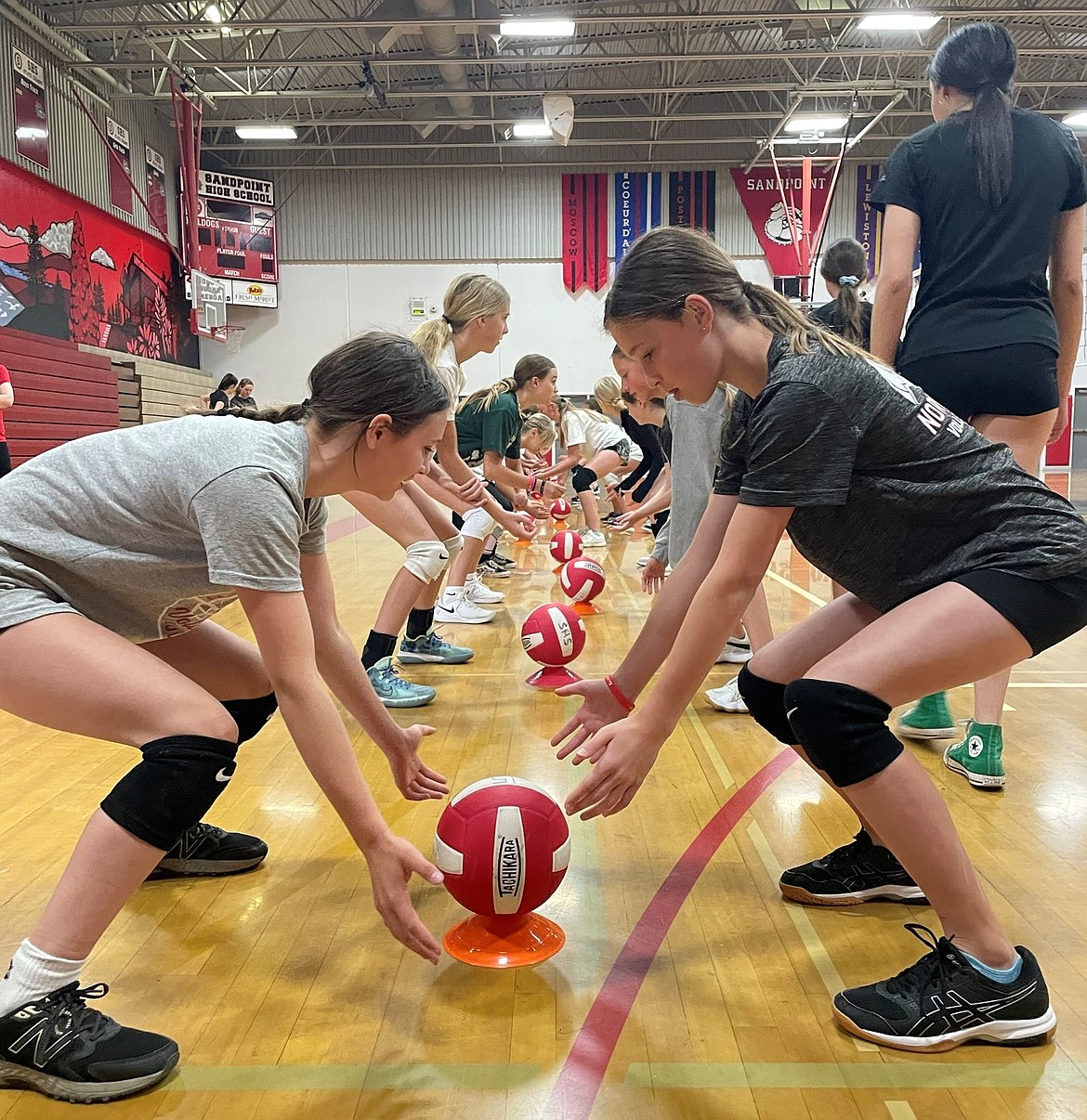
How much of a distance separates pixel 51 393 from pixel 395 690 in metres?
11.6

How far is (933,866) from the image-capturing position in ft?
5.75

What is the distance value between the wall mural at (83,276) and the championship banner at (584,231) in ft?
25.0

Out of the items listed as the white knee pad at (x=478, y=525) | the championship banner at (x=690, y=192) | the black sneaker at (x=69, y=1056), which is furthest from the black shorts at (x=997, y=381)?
the championship banner at (x=690, y=192)

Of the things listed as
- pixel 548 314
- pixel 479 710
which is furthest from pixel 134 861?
pixel 548 314

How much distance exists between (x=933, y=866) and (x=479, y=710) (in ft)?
8.23

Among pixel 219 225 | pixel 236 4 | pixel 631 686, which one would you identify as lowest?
pixel 631 686

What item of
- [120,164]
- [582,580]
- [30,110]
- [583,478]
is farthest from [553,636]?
[120,164]

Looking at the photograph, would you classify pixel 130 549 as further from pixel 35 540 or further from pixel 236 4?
pixel 236 4

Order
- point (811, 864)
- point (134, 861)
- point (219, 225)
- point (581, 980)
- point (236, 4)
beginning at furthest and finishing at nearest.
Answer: point (219, 225) < point (236, 4) < point (811, 864) < point (581, 980) < point (134, 861)

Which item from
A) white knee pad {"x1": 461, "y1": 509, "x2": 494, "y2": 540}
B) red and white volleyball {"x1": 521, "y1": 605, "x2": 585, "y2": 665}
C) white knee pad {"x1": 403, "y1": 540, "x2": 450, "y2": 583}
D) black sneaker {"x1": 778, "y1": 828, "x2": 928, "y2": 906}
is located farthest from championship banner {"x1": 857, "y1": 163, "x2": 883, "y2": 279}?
black sneaker {"x1": 778, "y1": 828, "x2": 928, "y2": 906}

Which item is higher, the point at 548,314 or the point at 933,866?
the point at 548,314

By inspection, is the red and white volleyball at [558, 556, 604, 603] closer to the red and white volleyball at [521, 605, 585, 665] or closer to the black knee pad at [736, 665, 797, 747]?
the red and white volleyball at [521, 605, 585, 665]

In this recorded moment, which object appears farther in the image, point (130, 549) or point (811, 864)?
point (811, 864)

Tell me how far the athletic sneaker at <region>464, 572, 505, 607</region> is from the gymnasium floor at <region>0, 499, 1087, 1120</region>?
306 cm
